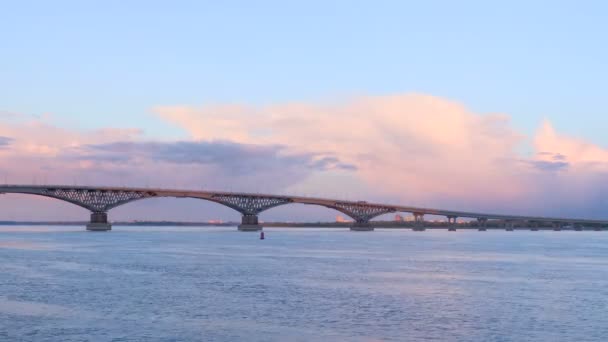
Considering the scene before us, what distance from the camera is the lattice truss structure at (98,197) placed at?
176 meters

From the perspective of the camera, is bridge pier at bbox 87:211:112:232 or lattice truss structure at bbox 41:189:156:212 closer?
lattice truss structure at bbox 41:189:156:212

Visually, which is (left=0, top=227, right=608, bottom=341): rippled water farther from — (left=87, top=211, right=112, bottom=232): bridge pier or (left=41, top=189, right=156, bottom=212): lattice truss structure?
(left=87, top=211, right=112, bottom=232): bridge pier

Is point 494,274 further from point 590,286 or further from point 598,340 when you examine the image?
A: point 598,340

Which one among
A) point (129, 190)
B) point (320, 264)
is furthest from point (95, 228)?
point (320, 264)

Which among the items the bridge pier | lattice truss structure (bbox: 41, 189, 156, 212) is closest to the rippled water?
lattice truss structure (bbox: 41, 189, 156, 212)

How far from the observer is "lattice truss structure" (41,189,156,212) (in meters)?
176

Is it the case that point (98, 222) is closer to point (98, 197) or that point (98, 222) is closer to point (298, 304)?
point (98, 197)

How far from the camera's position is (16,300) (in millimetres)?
31859

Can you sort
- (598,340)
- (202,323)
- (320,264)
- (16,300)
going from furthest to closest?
(320,264), (16,300), (202,323), (598,340)

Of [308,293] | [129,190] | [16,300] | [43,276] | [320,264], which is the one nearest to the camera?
[16,300]

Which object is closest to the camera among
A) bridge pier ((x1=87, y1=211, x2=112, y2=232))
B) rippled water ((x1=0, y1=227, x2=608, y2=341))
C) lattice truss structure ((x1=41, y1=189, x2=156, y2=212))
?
rippled water ((x1=0, y1=227, x2=608, y2=341))

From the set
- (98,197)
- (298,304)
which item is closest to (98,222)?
(98,197)

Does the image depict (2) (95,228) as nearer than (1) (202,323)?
No

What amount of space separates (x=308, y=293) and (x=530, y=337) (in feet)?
45.7
